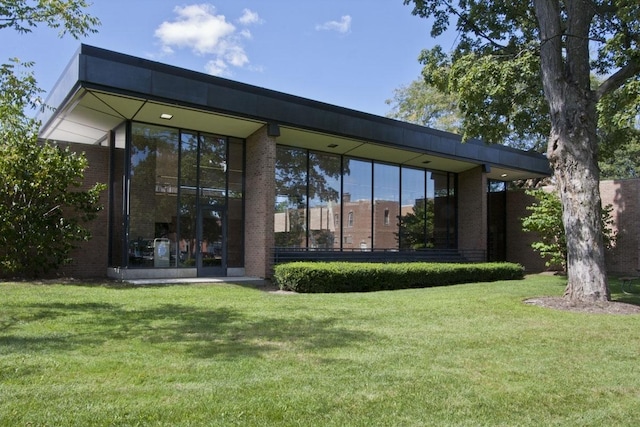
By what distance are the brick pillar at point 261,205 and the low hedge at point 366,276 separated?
4.06 ft

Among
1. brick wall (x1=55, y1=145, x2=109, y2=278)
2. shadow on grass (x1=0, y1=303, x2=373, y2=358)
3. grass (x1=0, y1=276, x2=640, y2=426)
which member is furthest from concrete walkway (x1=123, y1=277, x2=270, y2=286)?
shadow on grass (x1=0, y1=303, x2=373, y2=358)

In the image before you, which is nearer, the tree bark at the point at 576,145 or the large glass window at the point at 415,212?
the tree bark at the point at 576,145

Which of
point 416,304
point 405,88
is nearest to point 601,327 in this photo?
point 416,304

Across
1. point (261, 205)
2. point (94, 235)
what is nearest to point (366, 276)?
point (261, 205)

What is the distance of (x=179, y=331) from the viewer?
22.5ft

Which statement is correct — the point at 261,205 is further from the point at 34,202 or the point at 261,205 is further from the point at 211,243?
the point at 34,202

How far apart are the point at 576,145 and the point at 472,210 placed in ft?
38.4

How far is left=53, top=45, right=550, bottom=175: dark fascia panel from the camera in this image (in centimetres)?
1138

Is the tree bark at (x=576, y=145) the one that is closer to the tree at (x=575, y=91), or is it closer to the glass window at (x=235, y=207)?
the tree at (x=575, y=91)

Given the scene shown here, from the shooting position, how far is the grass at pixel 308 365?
12.5ft

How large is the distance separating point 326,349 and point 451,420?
2355 millimetres

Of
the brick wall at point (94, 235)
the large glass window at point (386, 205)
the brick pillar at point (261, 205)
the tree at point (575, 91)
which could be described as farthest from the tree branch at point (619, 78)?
the brick wall at point (94, 235)

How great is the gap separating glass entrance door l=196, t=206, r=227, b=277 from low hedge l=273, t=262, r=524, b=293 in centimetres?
244

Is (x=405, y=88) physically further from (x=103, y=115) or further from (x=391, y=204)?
(x=103, y=115)
